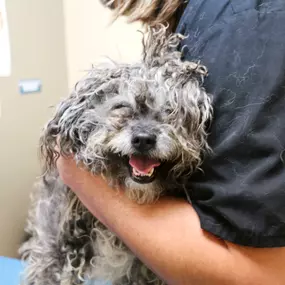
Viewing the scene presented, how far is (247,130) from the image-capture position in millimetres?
608

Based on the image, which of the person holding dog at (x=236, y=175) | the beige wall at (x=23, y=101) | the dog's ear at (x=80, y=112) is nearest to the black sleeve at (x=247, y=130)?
the person holding dog at (x=236, y=175)

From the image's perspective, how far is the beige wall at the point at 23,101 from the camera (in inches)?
69.8

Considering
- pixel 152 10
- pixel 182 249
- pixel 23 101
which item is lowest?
pixel 23 101

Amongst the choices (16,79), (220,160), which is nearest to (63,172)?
(220,160)

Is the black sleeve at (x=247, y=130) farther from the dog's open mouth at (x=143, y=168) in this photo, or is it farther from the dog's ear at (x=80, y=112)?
the dog's ear at (x=80, y=112)

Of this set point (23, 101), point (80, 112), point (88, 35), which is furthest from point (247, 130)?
point (88, 35)

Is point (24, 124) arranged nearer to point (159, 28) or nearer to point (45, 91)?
point (45, 91)

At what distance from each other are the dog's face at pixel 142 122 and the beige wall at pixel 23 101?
101 centimetres

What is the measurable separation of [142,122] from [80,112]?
148 mm

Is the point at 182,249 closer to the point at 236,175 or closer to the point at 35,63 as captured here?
the point at 236,175

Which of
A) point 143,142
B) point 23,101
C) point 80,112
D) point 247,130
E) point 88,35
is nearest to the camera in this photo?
point 247,130

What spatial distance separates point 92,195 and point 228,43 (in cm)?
36

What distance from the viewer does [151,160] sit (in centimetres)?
76

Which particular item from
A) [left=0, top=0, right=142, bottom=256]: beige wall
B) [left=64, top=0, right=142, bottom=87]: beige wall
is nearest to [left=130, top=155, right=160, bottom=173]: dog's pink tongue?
[left=0, top=0, right=142, bottom=256]: beige wall
